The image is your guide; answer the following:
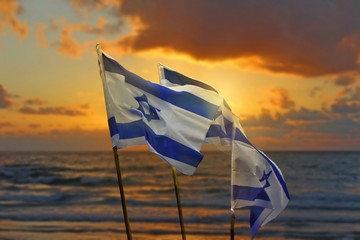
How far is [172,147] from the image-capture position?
258 inches

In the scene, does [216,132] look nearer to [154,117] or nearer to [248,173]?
[248,173]

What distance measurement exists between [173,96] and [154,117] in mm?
344

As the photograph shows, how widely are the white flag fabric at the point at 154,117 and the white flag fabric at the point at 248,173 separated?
11.6 inches

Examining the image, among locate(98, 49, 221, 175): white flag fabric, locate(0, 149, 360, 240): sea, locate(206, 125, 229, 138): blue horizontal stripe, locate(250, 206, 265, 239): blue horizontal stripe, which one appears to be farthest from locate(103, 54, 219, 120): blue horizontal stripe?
locate(0, 149, 360, 240): sea

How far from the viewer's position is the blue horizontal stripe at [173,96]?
667cm

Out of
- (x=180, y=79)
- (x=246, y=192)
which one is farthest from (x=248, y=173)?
(x=180, y=79)

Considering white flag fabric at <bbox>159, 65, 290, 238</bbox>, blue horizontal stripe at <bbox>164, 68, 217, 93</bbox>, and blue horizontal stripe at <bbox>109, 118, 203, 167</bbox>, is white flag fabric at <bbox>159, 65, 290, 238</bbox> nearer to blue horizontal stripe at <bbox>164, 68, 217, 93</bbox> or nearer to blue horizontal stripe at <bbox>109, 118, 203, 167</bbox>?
blue horizontal stripe at <bbox>164, 68, 217, 93</bbox>

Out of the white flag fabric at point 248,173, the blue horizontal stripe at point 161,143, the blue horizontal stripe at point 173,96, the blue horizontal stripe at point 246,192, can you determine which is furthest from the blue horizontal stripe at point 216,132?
the blue horizontal stripe at point 161,143

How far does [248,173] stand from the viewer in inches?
273

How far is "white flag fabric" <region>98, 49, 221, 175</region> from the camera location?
649 cm

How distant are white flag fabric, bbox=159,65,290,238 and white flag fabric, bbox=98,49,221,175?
0.29 m

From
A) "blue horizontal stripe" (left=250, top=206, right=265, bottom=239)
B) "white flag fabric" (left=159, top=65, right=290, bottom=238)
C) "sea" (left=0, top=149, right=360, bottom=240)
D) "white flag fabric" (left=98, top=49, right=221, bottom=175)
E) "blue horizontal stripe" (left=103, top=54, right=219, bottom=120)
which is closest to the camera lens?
"white flag fabric" (left=98, top=49, right=221, bottom=175)

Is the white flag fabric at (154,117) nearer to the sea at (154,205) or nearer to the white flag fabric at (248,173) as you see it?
the white flag fabric at (248,173)

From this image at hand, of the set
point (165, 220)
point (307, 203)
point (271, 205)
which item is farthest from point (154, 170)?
point (271, 205)
